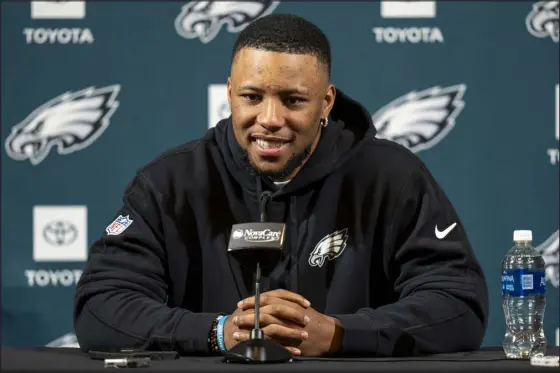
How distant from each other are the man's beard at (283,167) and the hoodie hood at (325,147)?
0.01 meters

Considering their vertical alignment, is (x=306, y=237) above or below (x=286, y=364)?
above

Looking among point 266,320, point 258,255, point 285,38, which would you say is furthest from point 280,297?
point 285,38

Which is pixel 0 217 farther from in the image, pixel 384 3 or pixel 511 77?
pixel 511 77

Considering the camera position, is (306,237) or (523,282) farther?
(306,237)

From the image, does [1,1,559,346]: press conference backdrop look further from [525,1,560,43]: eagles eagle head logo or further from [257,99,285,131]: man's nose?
[257,99,285,131]: man's nose

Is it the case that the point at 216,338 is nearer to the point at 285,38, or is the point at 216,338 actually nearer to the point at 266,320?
the point at 266,320

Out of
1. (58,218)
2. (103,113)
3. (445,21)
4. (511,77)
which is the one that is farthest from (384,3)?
(58,218)

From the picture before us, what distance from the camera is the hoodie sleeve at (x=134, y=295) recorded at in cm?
205

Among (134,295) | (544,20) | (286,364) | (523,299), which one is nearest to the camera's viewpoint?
(286,364)

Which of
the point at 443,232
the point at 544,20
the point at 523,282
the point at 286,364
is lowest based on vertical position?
the point at 286,364

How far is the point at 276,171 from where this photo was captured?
2379 mm

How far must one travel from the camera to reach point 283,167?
2.37 m

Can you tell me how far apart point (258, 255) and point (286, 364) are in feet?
0.71

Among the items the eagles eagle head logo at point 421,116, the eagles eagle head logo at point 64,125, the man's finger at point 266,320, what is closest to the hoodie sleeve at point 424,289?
the man's finger at point 266,320
